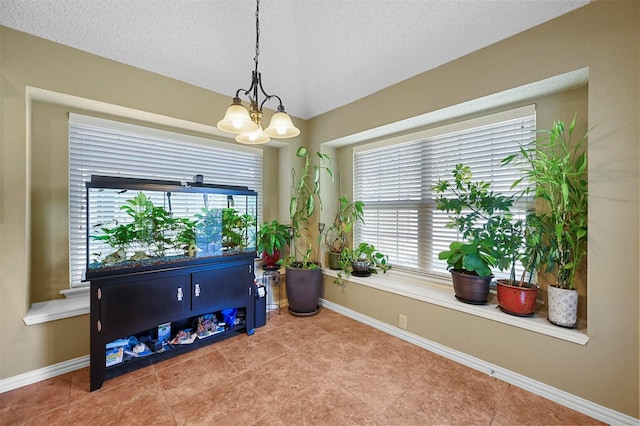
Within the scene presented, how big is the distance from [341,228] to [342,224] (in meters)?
0.07

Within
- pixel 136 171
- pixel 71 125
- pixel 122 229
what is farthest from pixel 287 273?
pixel 71 125

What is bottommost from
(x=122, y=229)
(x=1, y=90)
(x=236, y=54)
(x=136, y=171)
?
(x=122, y=229)

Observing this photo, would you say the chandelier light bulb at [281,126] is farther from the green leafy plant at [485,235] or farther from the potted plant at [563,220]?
the potted plant at [563,220]

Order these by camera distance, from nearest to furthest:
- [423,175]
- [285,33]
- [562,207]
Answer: [562,207] < [285,33] < [423,175]

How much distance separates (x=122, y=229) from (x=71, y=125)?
115cm

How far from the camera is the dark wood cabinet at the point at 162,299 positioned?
71.1 inches

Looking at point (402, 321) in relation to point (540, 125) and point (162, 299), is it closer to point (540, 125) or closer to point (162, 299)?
point (540, 125)

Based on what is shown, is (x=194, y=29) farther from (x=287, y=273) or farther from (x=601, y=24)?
(x=601, y=24)

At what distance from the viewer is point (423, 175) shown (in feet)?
8.91

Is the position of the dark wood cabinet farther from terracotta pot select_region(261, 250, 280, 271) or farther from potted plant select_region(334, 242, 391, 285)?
potted plant select_region(334, 242, 391, 285)

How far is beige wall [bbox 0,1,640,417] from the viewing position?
1.46 metres

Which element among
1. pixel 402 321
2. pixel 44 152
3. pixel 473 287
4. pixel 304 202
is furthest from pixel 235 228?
pixel 473 287

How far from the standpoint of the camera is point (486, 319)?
1.96 meters

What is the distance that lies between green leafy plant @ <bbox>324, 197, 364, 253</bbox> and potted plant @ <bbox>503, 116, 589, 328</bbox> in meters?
1.80
